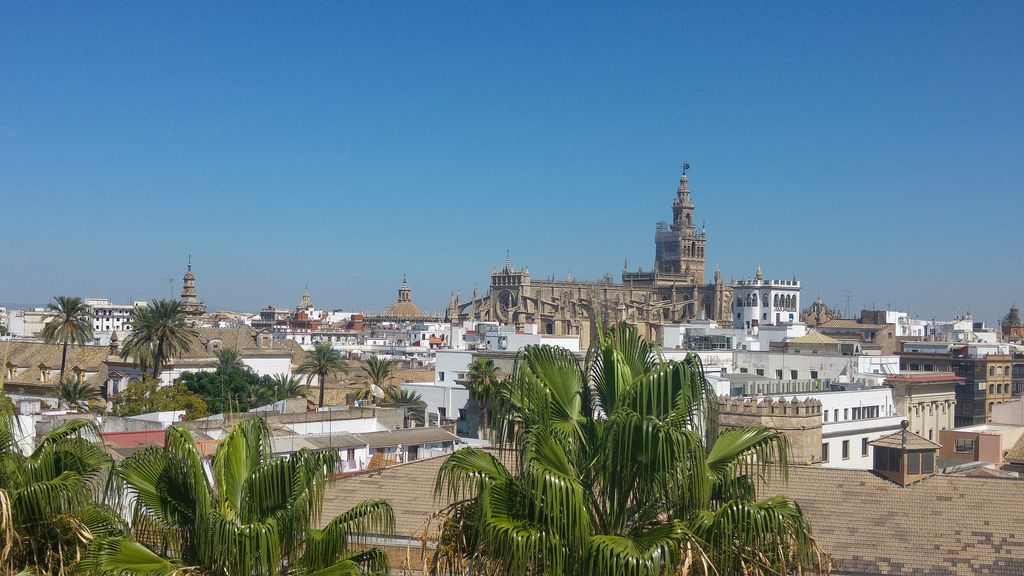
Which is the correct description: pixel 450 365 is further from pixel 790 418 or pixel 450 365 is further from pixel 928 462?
pixel 928 462

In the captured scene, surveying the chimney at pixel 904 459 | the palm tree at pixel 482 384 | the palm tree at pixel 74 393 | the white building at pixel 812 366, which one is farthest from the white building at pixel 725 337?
the chimney at pixel 904 459

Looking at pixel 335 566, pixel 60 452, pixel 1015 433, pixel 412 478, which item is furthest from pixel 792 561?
pixel 1015 433

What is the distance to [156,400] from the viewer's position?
4159cm

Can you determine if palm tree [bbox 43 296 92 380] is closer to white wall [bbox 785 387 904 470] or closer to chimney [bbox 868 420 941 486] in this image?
white wall [bbox 785 387 904 470]

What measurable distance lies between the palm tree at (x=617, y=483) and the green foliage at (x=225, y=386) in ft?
122

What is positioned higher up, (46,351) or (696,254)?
(696,254)

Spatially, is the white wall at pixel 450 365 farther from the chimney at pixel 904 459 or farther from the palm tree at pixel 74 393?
the chimney at pixel 904 459

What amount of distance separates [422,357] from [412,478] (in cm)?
5616

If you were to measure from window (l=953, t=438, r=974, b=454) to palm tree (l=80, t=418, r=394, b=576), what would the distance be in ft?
98.1

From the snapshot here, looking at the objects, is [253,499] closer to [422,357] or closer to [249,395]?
[249,395]

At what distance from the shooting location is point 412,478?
2031 centimetres

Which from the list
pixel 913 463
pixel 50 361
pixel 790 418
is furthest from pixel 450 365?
pixel 913 463

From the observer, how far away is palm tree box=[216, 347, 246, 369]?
174 feet

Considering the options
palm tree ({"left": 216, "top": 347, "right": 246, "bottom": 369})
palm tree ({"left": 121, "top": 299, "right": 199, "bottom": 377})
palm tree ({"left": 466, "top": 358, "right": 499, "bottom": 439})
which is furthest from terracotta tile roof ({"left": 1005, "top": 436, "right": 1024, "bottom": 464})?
palm tree ({"left": 216, "top": 347, "right": 246, "bottom": 369})
